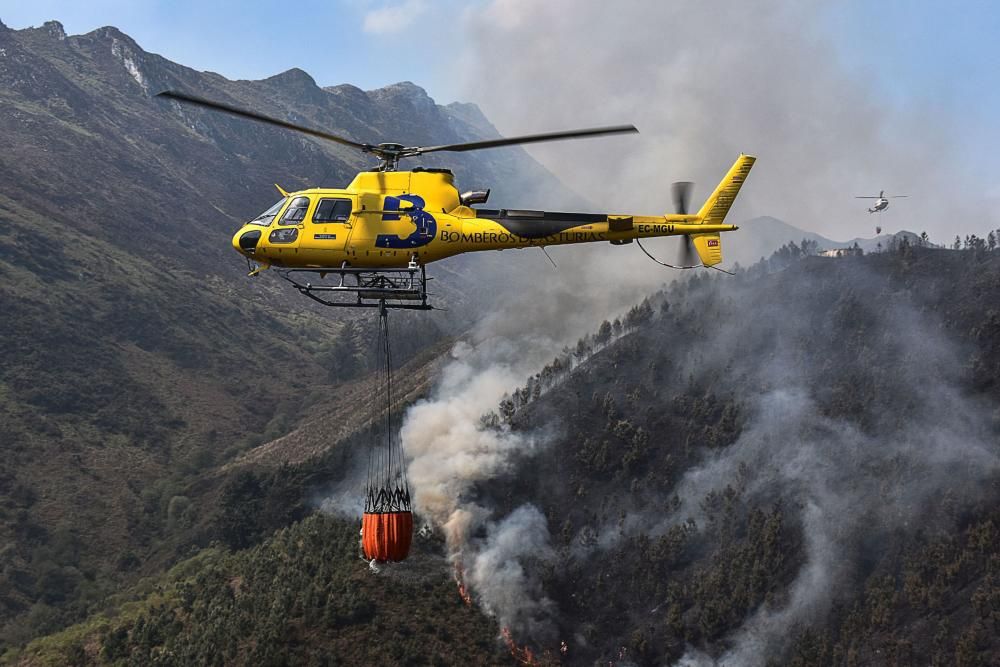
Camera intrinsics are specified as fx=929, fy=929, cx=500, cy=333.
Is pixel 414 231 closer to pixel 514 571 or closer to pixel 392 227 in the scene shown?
pixel 392 227

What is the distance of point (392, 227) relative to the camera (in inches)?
1254

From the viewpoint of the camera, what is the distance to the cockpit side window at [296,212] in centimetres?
3225

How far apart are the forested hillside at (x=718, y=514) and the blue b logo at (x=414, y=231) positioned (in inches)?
1657

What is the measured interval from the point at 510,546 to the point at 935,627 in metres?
34.9

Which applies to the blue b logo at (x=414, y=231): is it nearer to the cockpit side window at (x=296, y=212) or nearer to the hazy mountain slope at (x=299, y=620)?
the cockpit side window at (x=296, y=212)

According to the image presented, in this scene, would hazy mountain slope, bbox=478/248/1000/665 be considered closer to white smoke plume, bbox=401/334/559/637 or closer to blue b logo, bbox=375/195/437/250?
white smoke plume, bbox=401/334/559/637

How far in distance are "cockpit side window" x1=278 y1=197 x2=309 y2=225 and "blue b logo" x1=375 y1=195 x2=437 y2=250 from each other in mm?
2789

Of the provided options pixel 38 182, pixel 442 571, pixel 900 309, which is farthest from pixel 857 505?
pixel 38 182

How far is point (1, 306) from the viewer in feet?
452

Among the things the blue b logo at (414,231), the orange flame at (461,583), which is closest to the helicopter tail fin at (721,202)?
the blue b logo at (414,231)

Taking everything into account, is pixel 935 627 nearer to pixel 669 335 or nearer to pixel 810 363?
pixel 810 363

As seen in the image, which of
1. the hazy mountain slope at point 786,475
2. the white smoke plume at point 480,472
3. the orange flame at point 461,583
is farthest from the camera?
the white smoke plume at point 480,472

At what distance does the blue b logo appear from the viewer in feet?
104

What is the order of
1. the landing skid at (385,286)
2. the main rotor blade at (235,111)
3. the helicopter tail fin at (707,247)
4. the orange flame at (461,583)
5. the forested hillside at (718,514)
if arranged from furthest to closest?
the orange flame at (461,583), the forested hillside at (718,514), the helicopter tail fin at (707,247), the landing skid at (385,286), the main rotor blade at (235,111)
